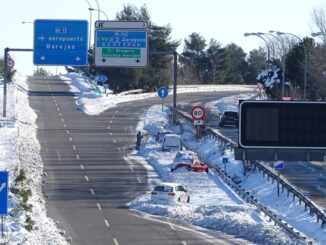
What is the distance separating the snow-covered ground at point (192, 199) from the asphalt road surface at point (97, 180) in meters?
0.69

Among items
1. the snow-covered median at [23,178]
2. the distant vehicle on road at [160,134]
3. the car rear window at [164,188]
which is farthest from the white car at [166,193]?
the distant vehicle on road at [160,134]

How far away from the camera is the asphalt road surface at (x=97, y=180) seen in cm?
3159

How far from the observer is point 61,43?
38219 millimetres

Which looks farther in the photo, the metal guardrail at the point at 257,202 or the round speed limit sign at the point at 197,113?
the round speed limit sign at the point at 197,113

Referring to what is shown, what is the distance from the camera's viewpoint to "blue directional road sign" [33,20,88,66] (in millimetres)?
38156

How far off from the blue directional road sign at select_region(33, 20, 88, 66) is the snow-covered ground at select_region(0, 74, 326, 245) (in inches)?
202

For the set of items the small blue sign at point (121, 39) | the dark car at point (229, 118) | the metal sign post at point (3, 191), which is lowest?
the dark car at point (229, 118)

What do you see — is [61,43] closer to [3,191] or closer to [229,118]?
[3,191]

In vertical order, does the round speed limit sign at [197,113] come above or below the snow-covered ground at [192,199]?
above

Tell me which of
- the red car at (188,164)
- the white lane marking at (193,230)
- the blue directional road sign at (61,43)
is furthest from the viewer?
the red car at (188,164)

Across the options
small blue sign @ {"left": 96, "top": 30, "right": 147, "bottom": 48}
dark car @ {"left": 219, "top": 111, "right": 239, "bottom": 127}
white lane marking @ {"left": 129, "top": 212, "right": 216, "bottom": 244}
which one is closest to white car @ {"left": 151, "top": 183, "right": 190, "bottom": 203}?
white lane marking @ {"left": 129, "top": 212, "right": 216, "bottom": 244}

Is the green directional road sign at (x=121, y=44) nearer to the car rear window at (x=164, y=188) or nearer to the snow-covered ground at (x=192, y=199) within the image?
the car rear window at (x=164, y=188)

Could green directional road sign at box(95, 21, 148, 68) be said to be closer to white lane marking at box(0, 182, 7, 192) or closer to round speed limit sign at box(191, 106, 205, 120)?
round speed limit sign at box(191, 106, 205, 120)

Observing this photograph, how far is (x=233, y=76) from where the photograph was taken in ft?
497
